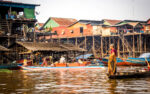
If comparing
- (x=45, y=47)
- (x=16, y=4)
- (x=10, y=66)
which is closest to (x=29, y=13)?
(x=16, y=4)

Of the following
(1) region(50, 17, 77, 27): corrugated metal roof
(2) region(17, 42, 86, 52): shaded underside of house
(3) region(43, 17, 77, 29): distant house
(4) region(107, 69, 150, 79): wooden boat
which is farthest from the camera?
(1) region(50, 17, 77, 27): corrugated metal roof

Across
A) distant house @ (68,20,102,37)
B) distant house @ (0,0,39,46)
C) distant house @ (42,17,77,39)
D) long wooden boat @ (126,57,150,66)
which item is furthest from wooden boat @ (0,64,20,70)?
distant house @ (42,17,77,39)

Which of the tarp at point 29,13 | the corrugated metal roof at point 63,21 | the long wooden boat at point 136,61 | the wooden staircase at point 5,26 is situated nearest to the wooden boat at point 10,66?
the wooden staircase at point 5,26

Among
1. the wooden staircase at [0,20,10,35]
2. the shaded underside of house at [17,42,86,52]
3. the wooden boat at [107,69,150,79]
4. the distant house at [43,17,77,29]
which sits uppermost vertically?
the distant house at [43,17,77,29]

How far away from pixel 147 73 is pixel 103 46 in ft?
117

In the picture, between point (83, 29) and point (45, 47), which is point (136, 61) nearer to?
point (45, 47)

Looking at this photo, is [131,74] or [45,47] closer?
[131,74]

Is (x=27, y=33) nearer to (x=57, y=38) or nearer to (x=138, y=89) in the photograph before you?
(x=57, y=38)

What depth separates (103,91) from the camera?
1414 centimetres

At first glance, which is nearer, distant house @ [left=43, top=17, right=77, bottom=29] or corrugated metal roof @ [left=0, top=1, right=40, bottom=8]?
corrugated metal roof @ [left=0, top=1, right=40, bottom=8]

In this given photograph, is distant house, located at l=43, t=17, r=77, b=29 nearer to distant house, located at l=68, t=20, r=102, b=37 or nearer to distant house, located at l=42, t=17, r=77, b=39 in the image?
distant house, located at l=42, t=17, r=77, b=39

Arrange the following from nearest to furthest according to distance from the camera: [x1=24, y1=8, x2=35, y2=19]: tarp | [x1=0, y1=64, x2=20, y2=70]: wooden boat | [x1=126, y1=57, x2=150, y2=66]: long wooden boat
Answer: [x1=0, y1=64, x2=20, y2=70]: wooden boat
[x1=126, y1=57, x2=150, y2=66]: long wooden boat
[x1=24, y1=8, x2=35, y2=19]: tarp

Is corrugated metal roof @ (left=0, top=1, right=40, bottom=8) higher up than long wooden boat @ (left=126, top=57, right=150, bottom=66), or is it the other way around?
corrugated metal roof @ (left=0, top=1, right=40, bottom=8)

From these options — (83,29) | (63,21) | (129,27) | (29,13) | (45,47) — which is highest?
(63,21)
